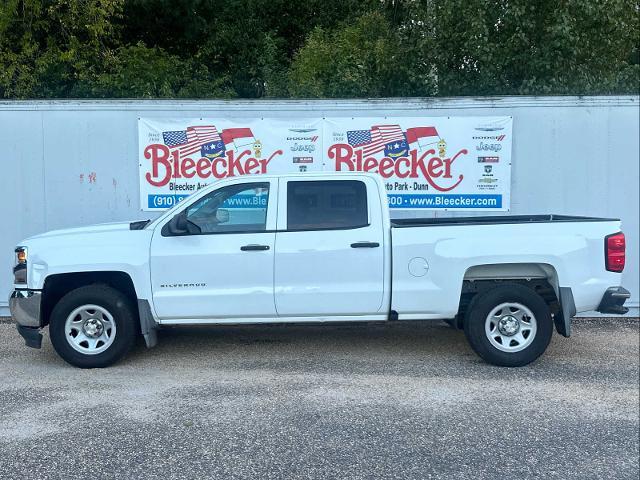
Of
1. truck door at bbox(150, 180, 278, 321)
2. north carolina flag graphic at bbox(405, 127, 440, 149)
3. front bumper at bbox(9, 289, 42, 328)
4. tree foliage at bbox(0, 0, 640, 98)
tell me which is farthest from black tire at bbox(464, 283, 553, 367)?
tree foliage at bbox(0, 0, 640, 98)

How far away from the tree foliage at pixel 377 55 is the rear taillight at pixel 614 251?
4019 mm

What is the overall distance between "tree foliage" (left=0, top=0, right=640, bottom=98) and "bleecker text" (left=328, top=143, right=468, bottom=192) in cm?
196

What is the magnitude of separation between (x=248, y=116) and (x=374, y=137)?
1669mm

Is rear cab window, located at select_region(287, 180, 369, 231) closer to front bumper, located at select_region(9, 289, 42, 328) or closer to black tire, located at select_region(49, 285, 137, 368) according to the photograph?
black tire, located at select_region(49, 285, 137, 368)

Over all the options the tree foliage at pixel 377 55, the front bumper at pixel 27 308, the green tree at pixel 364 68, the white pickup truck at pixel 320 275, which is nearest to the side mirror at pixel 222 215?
the white pickup truck at pixel 320 275

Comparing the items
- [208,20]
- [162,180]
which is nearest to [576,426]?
[162,180]

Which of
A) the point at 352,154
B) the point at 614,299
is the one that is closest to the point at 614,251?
the point at 614,299

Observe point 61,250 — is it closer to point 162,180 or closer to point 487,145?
point 162,180

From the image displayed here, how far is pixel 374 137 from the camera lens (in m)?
9.23

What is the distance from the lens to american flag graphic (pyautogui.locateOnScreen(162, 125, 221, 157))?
30.4 feet

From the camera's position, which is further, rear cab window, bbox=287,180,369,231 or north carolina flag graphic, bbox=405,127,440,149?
north carolina flag graphic, bbox=405,127,440,149

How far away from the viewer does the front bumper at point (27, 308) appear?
678 centimetres

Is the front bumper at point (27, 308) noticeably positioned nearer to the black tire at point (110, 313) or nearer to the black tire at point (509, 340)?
the black tire at point (110, 313)

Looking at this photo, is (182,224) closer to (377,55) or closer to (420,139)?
(420,139)
